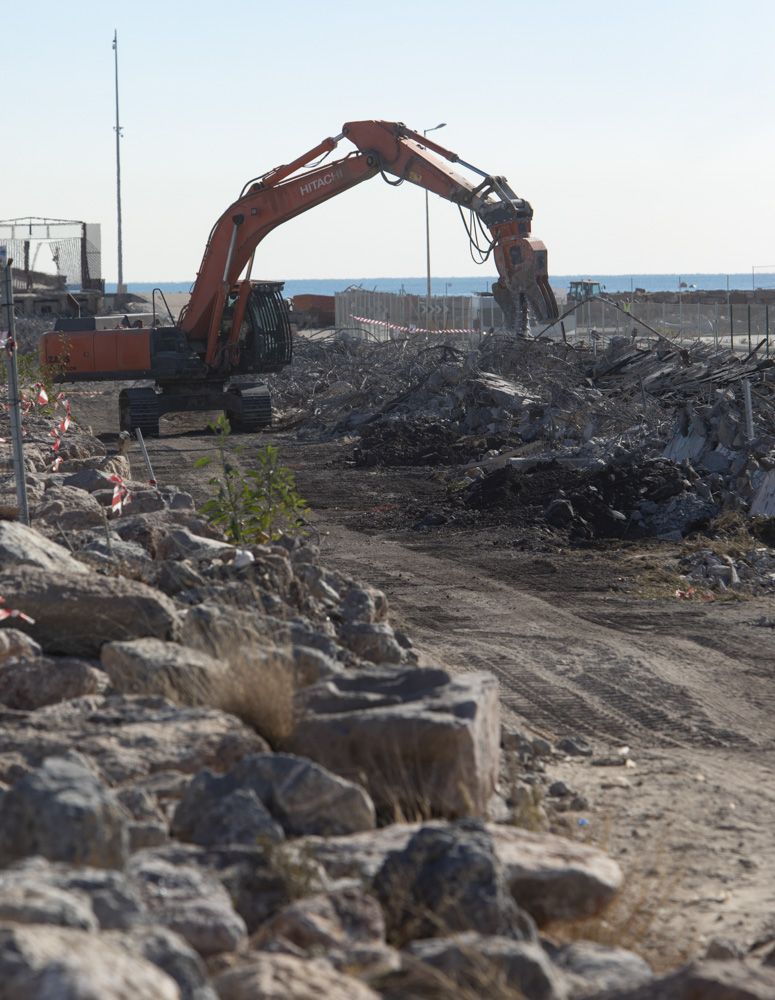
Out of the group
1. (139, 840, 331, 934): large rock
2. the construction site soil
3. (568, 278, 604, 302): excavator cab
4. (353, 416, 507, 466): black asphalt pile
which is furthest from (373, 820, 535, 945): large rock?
(568, 278, 604, 302): excavator cab

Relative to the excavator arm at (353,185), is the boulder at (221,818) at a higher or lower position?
lower

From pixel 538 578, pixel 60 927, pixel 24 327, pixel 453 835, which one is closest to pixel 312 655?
pixel 453 835

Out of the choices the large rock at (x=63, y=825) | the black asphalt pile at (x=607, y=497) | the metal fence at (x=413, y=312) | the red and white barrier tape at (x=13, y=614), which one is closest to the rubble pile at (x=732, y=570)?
the black asphalt pile at (x=607, y=497)

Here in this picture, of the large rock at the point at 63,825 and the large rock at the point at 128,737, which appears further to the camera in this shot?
the large rock at the point at 128,737

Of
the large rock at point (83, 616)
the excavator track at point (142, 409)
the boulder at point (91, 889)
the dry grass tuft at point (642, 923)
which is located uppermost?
the excavator track at point (142, 409)

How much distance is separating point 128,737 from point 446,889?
6.74 ft

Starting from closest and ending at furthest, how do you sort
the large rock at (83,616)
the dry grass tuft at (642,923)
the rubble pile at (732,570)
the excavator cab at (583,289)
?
the dry grass tuft at (642,923), the large rock at (83,616), the rubble pile at (732,570), the excavator cab at (583,289)

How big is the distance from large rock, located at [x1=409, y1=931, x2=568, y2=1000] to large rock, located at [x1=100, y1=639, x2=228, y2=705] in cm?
289

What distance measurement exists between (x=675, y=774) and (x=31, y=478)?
839cm

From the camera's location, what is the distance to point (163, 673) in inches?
289

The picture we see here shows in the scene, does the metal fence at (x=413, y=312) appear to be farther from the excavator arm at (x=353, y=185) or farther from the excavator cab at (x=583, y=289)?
the excavator arm at (x=353, y=185)

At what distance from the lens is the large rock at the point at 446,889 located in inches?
185

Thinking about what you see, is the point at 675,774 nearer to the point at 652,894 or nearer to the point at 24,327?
the point at 652,894

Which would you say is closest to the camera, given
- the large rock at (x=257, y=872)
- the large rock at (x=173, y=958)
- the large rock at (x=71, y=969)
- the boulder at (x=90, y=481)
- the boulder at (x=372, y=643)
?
the large rock at (x=71, y=969)
